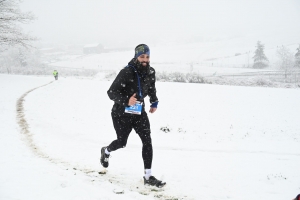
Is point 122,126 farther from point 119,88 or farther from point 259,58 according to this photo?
point 259,58

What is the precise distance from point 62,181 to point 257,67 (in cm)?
6783

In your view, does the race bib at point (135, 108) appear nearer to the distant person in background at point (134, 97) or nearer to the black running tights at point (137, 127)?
the distant person in background at point (134, 97)

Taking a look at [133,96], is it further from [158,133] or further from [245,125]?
[245,125]

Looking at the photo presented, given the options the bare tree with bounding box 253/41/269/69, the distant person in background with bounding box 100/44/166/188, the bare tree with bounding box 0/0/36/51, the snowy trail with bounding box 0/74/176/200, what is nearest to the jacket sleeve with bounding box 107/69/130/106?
the distant person in background with bounding box 100/44/166/188

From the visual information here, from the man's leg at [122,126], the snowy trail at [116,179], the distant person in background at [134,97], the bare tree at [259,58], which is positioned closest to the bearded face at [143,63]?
the distant person in background at [134,97]

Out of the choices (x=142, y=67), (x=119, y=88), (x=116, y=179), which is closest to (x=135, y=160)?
(x=116, y=179)

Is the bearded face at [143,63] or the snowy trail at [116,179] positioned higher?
the bearded face at [143,63]

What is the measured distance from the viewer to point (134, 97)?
409cm

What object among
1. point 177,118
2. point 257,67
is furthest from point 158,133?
point 257,67

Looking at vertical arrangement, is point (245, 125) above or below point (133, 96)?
below

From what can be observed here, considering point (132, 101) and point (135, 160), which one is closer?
point (132, 101)

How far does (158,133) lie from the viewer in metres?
11.2

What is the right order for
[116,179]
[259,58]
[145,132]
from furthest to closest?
[259,58]
[116,179]
[145,132]

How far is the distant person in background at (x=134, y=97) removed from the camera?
4.20 m
